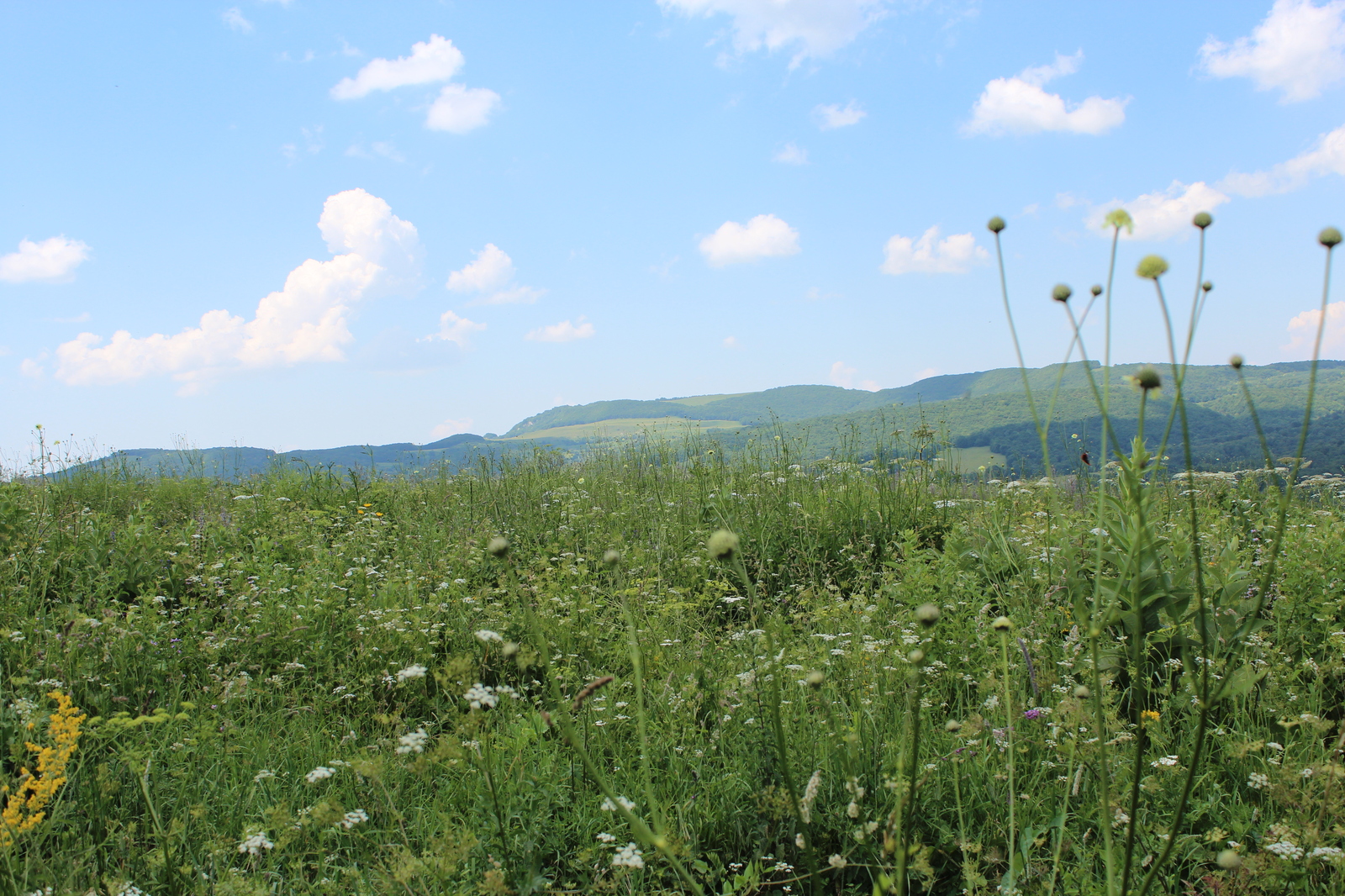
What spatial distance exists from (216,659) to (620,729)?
6.46 feet

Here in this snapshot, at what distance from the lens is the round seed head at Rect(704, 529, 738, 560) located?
91 cm

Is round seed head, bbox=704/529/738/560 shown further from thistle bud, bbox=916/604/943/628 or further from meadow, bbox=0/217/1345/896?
thistle bud, bbox=916/604/943/628

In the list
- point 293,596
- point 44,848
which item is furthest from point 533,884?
point 293,596

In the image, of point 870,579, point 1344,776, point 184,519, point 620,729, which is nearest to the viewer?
point 1344,776

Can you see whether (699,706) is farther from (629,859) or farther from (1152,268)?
(1152,268)

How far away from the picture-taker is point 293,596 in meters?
3.71

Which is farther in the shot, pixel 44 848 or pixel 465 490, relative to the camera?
pixel 465 490

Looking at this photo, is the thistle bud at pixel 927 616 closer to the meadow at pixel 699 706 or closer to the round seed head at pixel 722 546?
the meadow at pixel 699 706

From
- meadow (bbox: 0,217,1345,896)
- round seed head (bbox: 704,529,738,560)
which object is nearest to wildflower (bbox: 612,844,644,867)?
meadow (bbox: 0,217,1345,896)

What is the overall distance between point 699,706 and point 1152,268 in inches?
79.5

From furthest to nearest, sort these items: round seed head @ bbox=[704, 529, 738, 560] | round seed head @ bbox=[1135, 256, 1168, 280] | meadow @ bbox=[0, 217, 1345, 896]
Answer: meadow @ bbox=[0, 217, 1345, 896] < round seed head @ bbox=[1135, 256, 1168, 280] < round seed head @ bbox=[704, 529, 738, 560]

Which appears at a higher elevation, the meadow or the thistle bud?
the thistle bud

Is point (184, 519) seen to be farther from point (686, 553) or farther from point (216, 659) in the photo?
point (686, 553)

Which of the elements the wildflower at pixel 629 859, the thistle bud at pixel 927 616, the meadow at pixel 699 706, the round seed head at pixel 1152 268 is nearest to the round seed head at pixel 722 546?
the meadow at pixel 699 706
